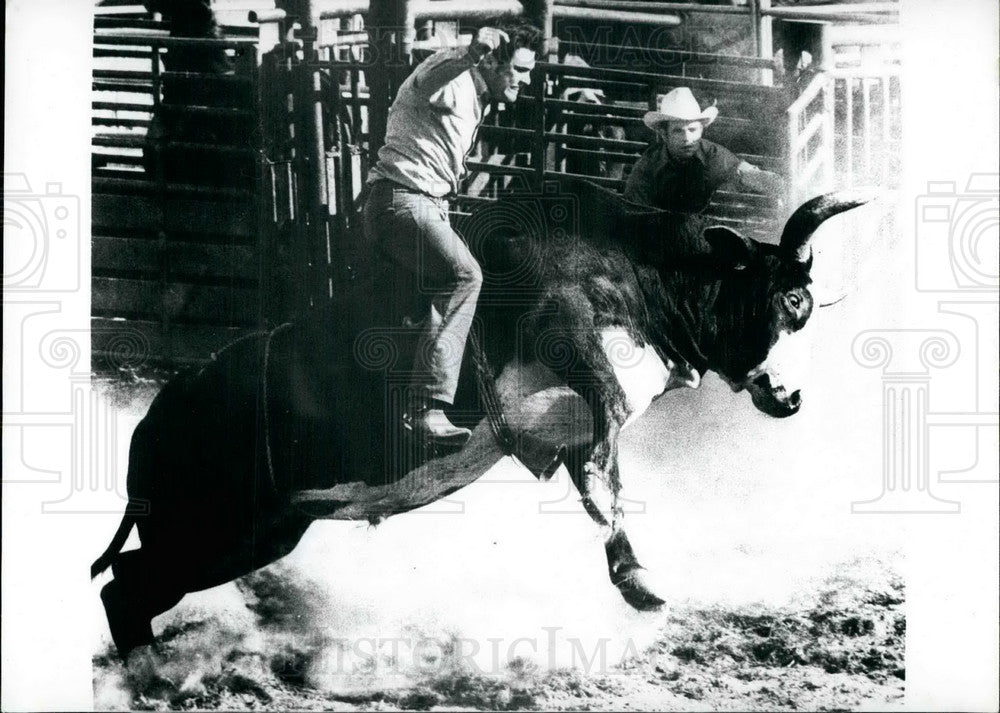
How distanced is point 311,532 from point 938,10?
10.9 ft

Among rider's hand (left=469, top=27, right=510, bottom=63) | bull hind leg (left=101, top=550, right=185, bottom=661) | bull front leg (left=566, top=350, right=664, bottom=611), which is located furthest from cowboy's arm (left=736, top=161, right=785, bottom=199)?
bull hind leg (left=101, top=550, right=185, bottom=661)

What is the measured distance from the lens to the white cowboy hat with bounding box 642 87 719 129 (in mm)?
3682

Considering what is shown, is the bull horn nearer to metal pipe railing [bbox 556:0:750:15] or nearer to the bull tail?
metal pipe railing [bbox 556:0:750:15]

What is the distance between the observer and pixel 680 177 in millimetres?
3701

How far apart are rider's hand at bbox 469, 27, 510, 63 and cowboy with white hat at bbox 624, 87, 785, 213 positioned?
67cm

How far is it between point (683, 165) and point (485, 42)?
3.08ft

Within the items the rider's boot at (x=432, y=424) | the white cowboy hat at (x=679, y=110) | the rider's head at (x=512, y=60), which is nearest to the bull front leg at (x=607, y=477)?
the rider's boot at (x=432, y=424)

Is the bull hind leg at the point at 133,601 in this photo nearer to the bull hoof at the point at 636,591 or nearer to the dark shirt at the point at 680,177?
the bull hoof at the point at 636,591

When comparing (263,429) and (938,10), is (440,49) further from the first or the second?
(938,10)

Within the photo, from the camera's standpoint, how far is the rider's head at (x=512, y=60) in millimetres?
3693

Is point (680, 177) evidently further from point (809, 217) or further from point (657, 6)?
point (657, 6)

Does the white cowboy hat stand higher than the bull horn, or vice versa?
the white cowboy hat

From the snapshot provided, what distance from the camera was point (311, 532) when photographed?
3650 mm

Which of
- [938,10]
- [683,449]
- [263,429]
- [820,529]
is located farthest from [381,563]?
[938,10]
